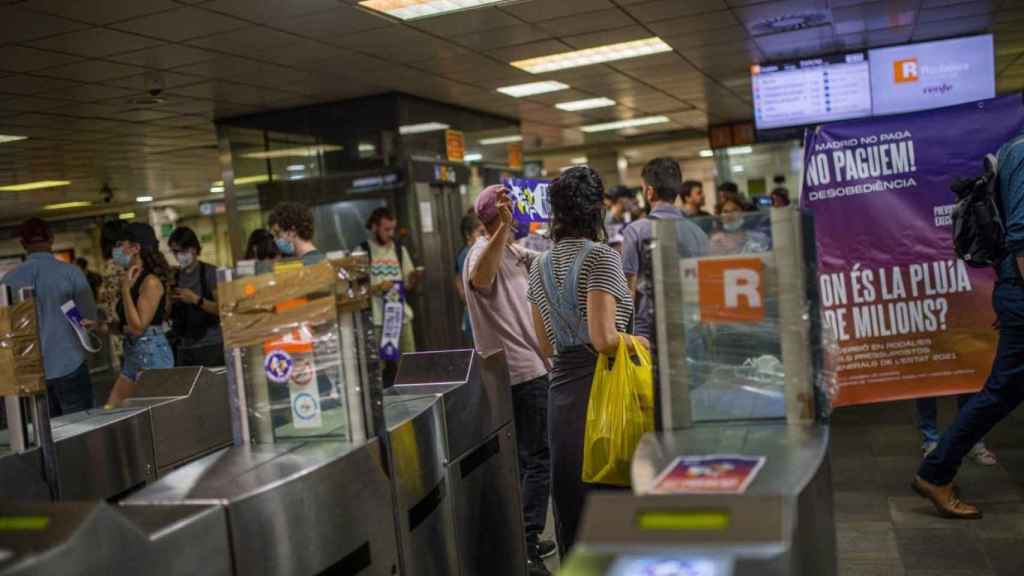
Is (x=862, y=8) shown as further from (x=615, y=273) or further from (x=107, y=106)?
(x=107, y=106)

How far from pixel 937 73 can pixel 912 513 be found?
5.45m

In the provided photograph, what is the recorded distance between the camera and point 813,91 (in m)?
9.07

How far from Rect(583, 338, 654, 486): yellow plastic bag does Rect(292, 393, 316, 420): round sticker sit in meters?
0.82

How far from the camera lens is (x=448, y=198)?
10.1 m

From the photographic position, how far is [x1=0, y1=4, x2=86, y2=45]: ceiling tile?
16.8 ft

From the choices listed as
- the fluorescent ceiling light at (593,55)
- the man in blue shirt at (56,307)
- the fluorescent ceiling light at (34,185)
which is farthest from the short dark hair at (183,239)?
the fluorescent ceiling light at (34,185)

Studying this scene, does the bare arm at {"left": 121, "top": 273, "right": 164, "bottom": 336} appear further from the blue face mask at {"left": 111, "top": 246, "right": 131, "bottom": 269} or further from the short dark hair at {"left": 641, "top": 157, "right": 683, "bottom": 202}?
the short dark hair at {"left": 641, "top": 157, "right": 683, "bottom": 202}

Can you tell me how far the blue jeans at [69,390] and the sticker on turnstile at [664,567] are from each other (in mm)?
4576

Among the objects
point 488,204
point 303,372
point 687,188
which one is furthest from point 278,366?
point 687,188

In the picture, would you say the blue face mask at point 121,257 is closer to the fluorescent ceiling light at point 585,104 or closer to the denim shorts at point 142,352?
the denim shorts at point 142,352

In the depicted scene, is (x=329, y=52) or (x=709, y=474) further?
(x=329, y=52)

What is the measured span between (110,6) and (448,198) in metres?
5.16

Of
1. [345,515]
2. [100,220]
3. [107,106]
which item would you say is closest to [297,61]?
[107,106]

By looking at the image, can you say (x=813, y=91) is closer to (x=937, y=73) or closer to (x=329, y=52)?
(x=937, y=73)
